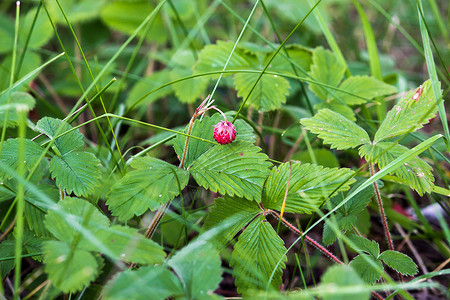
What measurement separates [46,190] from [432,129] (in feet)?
6.20

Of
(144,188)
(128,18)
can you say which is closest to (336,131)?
(144,188)

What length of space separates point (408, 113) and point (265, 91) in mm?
529

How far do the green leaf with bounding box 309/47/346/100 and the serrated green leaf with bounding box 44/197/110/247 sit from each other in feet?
3.11

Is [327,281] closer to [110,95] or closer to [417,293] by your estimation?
[417,293]

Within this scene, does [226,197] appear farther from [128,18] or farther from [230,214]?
[128,18]

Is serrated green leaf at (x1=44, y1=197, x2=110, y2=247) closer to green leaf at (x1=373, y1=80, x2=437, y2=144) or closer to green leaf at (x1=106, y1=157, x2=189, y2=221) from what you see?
green leaf at (x1=106, y1=157, x2=189, y2=221)

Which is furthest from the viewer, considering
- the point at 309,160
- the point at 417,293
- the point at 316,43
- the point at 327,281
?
the point at 316,43

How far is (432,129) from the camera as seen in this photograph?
209cm

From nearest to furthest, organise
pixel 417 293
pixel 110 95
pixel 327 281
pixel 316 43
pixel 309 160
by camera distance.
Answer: pixel 327 281 → pixel 417 293 → pixel 309 160 → pixel 110 95 → pixel 316 43

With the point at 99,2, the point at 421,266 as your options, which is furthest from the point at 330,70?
the point at 99,2

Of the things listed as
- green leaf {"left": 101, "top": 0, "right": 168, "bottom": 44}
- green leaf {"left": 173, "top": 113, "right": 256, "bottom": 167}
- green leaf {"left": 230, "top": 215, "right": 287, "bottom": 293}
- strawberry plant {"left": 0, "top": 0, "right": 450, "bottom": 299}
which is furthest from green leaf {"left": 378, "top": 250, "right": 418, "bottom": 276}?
green leaf {"left": 101, "top": 0, "right": 168, "bottom": 44}

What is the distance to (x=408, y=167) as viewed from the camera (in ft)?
3.55

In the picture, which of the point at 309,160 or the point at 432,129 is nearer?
the point at 309,160

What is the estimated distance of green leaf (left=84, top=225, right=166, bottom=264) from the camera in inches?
33.2
